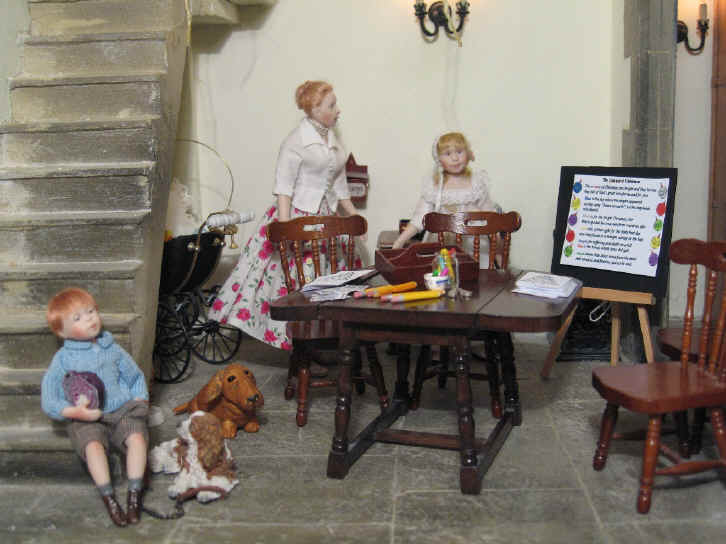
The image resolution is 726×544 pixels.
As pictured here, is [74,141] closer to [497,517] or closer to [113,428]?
[113,428]

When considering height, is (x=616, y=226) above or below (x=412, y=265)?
above

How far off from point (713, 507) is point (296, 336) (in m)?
1.91

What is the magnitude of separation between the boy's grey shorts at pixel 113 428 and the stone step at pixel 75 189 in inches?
43.1

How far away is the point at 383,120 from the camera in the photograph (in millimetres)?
5582

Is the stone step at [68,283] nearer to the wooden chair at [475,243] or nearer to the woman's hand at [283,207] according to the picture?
the woman's hand at [283,207]

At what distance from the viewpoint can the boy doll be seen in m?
3.09

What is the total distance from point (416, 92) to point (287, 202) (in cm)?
140

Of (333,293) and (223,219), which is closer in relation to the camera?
(333,293)

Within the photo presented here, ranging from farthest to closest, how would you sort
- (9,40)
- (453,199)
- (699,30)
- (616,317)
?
1. (699,30)
2. (453,199)
3. (616,317)
4. (9,40)

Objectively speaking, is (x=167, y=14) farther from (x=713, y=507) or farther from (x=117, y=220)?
(x=713, y=507)

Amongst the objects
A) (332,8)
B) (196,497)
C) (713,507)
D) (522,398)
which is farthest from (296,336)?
(332,8)

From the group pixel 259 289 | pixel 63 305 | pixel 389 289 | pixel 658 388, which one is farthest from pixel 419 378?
pixel 63 305

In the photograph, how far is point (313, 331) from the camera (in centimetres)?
402

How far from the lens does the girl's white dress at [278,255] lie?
15.4ft
